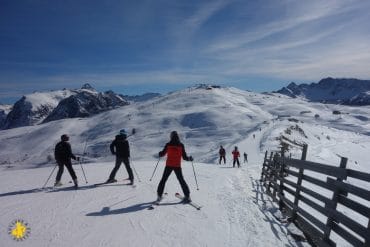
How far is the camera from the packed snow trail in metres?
7.80

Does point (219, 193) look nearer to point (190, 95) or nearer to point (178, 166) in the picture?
point (178, 166)

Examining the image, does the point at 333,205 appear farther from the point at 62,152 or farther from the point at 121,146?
the point at 62,152

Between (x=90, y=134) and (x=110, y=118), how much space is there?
24.6 m

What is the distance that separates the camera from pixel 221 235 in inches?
328

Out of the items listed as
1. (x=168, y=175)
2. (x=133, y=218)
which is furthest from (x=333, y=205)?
(x=168, y=175)

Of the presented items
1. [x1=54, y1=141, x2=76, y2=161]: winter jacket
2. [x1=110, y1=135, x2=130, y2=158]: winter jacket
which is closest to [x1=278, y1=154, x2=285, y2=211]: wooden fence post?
[x1=110, y1=135, x2=130, y2=158]: winter jacket

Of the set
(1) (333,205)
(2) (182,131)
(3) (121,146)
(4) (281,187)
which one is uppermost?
(1) (333,205)

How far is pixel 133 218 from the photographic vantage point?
930 centimetres

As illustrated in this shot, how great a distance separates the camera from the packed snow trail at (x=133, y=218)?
7801mm

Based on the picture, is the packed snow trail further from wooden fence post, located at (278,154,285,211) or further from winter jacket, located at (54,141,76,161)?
winter jacket, located at (54,141,76,161)

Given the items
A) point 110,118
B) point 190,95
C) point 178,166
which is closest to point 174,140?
point 178,166

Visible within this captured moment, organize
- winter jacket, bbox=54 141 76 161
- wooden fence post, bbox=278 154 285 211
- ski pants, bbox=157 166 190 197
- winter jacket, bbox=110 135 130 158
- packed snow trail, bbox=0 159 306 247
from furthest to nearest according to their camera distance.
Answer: winter jacket, bbox=110 135 130 158 < winter jacket, bbox=54 141 76 161 < wooden fence post, bbox=278 154 285 211 < ski pants, bbox=157 166 190 197 < packed snow trail, bbox=0 159 306 247

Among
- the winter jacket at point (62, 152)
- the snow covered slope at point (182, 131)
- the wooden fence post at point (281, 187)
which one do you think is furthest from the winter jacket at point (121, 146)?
the snow covered slope at point (182, 131)

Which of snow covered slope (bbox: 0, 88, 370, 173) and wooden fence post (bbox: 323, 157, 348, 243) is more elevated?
wooden fence post (bbox: 323, 157, 348, 243)
